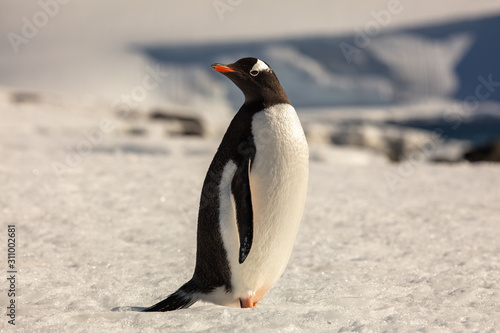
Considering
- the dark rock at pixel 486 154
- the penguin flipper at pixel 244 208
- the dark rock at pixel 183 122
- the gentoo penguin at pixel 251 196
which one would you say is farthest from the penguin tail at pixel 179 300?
the dark rock at pixel 486 154

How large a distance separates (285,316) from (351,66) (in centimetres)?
3446

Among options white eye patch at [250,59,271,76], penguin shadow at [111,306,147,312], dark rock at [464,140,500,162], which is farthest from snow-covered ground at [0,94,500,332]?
dark rock at [464,140,500,162]

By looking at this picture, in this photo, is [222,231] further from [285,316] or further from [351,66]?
[351,66]

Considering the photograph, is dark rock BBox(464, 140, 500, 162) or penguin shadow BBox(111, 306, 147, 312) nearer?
penguin shadow BBox(111, 306, 147, 312)

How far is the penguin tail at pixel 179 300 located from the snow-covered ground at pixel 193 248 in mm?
96

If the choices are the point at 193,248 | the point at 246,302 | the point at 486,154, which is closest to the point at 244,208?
the point at 246,302

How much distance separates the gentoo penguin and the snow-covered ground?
15cm

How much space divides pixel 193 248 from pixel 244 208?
123 cm

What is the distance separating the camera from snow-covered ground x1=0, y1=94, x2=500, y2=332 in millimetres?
1830

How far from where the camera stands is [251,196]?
194 centimetres

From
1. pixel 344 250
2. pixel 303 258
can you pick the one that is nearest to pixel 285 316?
pixel 303 258

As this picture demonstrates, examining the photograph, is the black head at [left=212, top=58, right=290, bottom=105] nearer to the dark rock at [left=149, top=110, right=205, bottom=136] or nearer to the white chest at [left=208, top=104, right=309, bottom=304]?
the white chest at [left=208, top=104, right=309, bottom=304]

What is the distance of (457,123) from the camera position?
2603 cm

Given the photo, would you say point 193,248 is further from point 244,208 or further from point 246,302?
point 244,208
